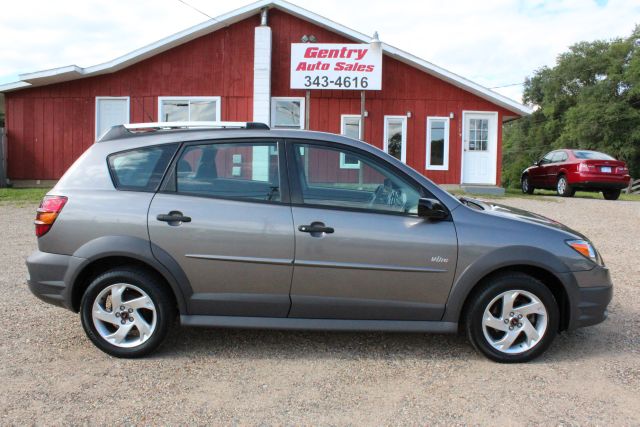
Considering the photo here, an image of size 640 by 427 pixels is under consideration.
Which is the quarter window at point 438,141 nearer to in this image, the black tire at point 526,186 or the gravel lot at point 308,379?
the black tire at point 526,186

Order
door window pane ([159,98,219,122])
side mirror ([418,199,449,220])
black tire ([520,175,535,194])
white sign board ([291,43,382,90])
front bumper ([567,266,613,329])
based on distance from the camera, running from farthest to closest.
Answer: black tire ([520,175,535,194]) < door window pane ([159,98,219,122]) < white sign board ([291,43,382,90]) < front bumper ([567,266,613,329]) < side mirror ([418,199,449,220])

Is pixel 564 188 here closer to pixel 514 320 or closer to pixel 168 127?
pixel 514 320

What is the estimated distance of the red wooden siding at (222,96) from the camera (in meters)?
17.1

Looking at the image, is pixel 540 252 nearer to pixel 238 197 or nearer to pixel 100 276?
pixel 238 197

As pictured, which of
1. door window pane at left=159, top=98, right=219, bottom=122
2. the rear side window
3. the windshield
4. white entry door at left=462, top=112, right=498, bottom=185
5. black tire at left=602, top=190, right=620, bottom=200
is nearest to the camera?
the rear side window

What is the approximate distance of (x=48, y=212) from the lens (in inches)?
157

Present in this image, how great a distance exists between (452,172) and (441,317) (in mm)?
14251

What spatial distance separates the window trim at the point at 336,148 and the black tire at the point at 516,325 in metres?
0.59

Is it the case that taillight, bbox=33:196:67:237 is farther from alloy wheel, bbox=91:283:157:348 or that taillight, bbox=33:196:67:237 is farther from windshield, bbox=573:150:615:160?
windshield, bbox=573:150:615:160

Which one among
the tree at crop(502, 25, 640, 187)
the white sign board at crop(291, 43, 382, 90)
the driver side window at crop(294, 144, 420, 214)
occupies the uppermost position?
the tree at crop(502, 25, 640, 187)

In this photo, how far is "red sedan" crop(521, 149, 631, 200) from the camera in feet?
52.3

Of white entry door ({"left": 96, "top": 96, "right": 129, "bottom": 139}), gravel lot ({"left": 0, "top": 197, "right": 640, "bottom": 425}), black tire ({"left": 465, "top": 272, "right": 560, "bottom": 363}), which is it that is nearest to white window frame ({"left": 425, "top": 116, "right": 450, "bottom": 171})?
white entry door ({"left": 96, "top": 96, "right": 129, "bottom": 139})

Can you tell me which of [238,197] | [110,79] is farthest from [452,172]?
[238,197]

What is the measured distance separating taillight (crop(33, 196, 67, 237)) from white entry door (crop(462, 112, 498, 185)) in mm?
15132
